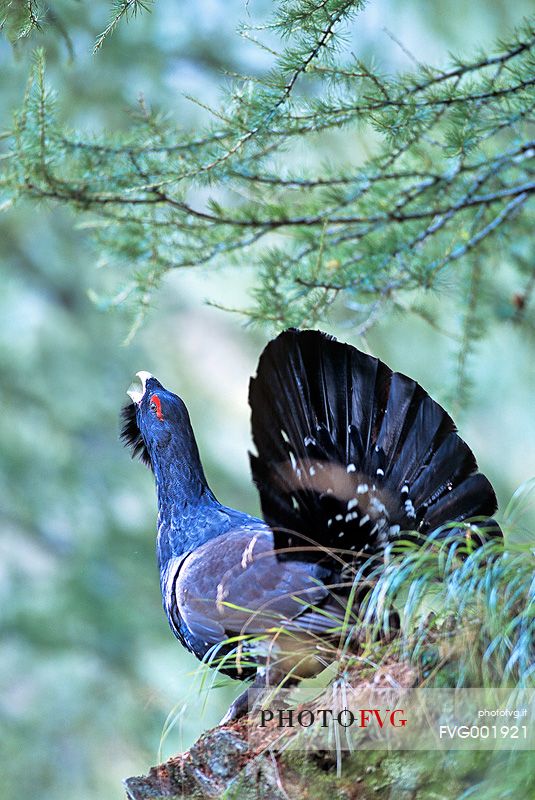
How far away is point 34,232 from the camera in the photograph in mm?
8859

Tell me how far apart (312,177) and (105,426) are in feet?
17.3

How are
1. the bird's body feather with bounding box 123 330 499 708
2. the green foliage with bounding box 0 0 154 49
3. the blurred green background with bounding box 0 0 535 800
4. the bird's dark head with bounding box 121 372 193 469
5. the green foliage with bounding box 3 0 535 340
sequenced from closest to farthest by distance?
1. the green foliage with bounding box 0 0 154 49
2. the bird's body feather with bounding box 123 330 499 708
3. the green foliage with bounding box 3 0 535 340
4. the bird's dark head with bounding box 121 372 193 469
5. the blurred green background with bounding box 0 0 535 800

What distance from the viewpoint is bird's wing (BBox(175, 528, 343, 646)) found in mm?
2344

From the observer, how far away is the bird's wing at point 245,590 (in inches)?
92.3

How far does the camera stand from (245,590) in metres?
2.47

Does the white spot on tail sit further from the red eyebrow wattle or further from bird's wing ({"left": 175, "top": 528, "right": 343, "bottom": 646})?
the red eyebrow wattle

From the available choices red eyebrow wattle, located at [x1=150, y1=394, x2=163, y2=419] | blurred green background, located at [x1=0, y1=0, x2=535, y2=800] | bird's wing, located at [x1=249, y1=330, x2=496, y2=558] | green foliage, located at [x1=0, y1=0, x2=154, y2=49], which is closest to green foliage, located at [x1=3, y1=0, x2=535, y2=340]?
green foliage, located at [x1=0, y1=0, x2=154, y2=49]

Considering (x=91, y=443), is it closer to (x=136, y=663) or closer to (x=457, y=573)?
(x=136, y=663)

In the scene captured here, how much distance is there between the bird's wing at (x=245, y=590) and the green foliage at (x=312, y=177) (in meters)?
0.87

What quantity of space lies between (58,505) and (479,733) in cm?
688

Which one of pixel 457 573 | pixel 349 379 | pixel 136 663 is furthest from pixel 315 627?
pixel 136 663

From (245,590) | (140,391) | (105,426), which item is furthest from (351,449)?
(105,426)

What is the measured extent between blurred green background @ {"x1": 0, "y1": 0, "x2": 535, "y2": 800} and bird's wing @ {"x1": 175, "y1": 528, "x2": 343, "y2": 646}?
195 inches

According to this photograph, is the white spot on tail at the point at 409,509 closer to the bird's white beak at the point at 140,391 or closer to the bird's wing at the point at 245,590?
the bird's wing at the point at 245,590
